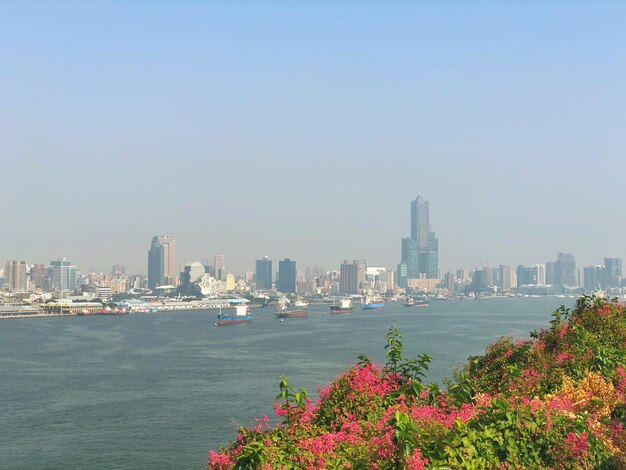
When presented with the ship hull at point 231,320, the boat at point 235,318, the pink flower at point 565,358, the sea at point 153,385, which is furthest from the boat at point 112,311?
the pink flower at point 565,358

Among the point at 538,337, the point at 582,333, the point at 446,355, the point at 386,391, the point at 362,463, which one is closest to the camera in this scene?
the point at 362,463

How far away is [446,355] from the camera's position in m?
59.6

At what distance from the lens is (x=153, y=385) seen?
47.8 meters

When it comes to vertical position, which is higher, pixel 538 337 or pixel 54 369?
pixel 538 337

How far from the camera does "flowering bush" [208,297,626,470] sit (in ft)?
26.5

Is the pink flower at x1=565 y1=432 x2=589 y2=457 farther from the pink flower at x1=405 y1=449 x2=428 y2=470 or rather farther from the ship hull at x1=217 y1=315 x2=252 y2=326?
the ship hull at x1=217 y1=315 x2=252 y2=326

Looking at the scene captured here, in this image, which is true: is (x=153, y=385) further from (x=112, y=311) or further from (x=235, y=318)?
(x=112, y=311)

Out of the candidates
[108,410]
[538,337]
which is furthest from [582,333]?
[108,410]

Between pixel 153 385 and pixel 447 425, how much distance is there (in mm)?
41770

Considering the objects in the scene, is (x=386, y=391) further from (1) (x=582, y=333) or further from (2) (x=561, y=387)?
(1) (x=582, y=333)

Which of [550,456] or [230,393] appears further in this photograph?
[230,393]

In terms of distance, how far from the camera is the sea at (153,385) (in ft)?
101

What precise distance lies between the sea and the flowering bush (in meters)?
2.31

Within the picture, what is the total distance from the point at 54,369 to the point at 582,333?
1883 inches
